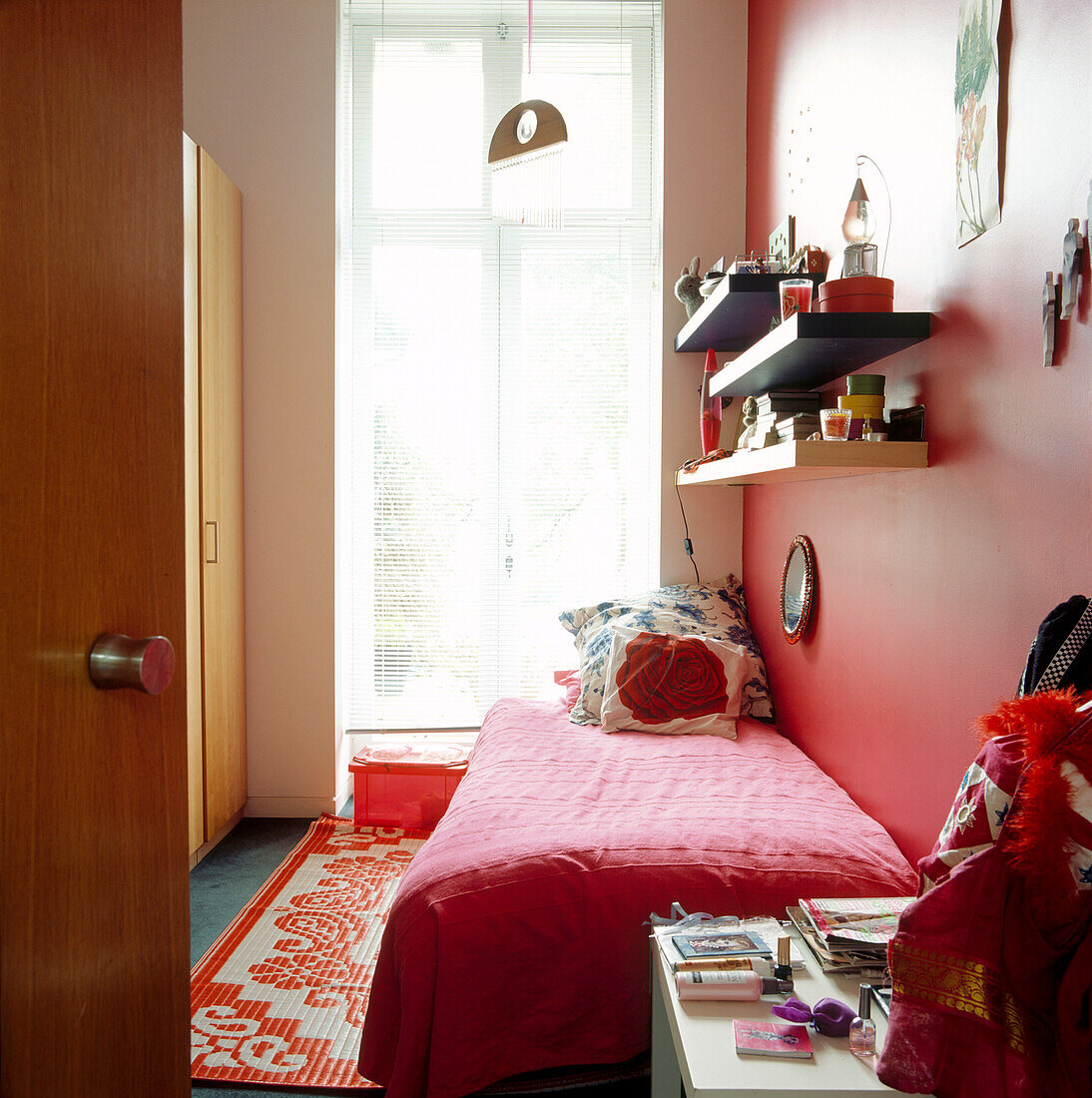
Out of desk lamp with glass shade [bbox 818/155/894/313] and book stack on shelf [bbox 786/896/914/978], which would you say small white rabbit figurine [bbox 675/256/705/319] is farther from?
book stack on shelf [bbox 786/896/914/978]

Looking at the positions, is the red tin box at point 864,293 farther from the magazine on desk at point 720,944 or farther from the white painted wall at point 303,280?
the white painted wall at point 303,280

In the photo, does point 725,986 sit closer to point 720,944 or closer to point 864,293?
point 720,944

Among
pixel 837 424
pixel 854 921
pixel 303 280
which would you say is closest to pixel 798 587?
pixel 837 424

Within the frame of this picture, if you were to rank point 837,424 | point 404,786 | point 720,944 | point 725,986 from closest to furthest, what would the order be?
point 725,986 → point 720,944 → point 837,424 → point 404,786

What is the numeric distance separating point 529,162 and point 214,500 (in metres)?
1.50

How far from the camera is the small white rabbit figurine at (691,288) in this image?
2.95m

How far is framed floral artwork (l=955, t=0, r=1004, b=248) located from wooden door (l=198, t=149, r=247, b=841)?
7.33 feet

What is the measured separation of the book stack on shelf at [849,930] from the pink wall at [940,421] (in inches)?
10.6

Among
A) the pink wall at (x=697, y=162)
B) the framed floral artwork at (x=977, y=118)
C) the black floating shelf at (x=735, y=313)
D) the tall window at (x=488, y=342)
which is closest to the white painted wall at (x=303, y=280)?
the pink wall at (x=697, y=162)

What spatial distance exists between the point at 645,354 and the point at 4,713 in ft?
10.2

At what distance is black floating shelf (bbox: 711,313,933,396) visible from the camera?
1615 mm

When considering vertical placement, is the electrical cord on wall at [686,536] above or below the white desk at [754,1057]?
above

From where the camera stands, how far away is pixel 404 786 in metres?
3.11

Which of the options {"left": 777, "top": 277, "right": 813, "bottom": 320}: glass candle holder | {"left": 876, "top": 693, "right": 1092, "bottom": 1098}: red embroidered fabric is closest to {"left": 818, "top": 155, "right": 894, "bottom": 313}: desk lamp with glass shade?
{"left": 777, "top": 277, "right": 813, "bottom": 320}: glass candle holder
